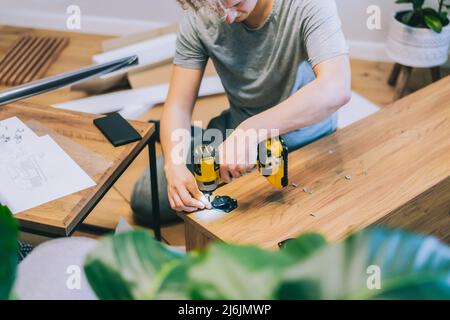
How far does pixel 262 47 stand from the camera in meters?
1.46

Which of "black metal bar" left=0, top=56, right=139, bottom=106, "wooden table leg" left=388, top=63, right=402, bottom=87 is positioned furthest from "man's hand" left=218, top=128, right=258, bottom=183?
A: "wooden table leg" left=388, top=63, right=402, bottom=87

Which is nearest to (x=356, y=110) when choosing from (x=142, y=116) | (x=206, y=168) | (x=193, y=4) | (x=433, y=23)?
(x=433, y=23)

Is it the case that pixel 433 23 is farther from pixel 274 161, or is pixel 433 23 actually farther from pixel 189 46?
pixel 274 161

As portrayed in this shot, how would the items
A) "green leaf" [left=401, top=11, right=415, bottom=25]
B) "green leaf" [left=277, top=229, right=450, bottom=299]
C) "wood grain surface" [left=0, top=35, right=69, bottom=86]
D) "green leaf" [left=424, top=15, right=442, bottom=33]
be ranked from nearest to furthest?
1. "green leaf" [left=277, top=229, right=450, bottom=299]
2. "green leaf" [left=424, top=15, right=442, bottom=33]
3. "green leaf" [left=401, top=11, right=415, bottom=25]
4. "wood grain surface" [left=0, top=35, right=69, bottom=86]

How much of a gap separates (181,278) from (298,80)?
115cm

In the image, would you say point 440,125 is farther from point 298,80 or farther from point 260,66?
point 260,66

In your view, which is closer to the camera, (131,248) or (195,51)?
(131,248)

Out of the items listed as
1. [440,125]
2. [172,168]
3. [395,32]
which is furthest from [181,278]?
[395,32]

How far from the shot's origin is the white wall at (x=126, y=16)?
2902 millimetres

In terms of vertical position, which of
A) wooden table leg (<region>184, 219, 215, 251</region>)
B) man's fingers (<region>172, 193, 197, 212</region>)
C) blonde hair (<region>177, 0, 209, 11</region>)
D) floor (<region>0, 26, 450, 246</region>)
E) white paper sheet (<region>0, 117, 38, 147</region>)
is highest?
blonde hair (<region>177, 0, 209, 11</region>)

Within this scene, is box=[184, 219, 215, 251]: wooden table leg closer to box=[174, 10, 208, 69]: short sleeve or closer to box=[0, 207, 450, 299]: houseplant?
box=[174, 10, 208, 69]: short sleeve

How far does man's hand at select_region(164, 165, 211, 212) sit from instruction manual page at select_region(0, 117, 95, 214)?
0.19 m

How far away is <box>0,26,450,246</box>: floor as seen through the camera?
196 cm

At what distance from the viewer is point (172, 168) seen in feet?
4.42
